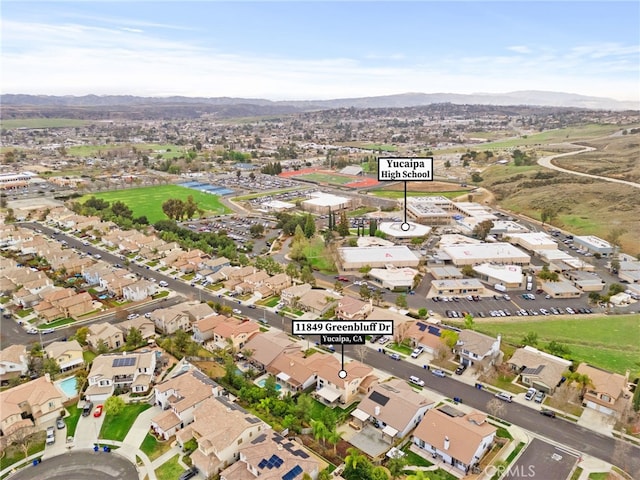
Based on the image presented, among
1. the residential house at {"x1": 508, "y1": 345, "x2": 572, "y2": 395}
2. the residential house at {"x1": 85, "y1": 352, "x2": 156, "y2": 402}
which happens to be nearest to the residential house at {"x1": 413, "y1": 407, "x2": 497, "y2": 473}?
the residential house at {"x1": 508, "y1": 345, "x2": 572, "y2": 395}

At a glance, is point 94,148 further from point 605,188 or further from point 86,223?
point 605,188

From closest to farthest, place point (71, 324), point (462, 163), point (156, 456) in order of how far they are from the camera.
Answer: point (156, 456)
point (71, 324)
point (462, 163)

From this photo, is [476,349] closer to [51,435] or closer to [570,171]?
[51,435]

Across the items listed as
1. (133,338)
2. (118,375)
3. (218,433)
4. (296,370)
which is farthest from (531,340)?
(133,338)

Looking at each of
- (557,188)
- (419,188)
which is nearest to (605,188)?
(557,188)

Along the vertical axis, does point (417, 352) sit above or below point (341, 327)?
below

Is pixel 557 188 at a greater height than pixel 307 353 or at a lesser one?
greater

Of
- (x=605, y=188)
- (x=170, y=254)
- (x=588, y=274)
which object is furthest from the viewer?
(x=605, y=188)
